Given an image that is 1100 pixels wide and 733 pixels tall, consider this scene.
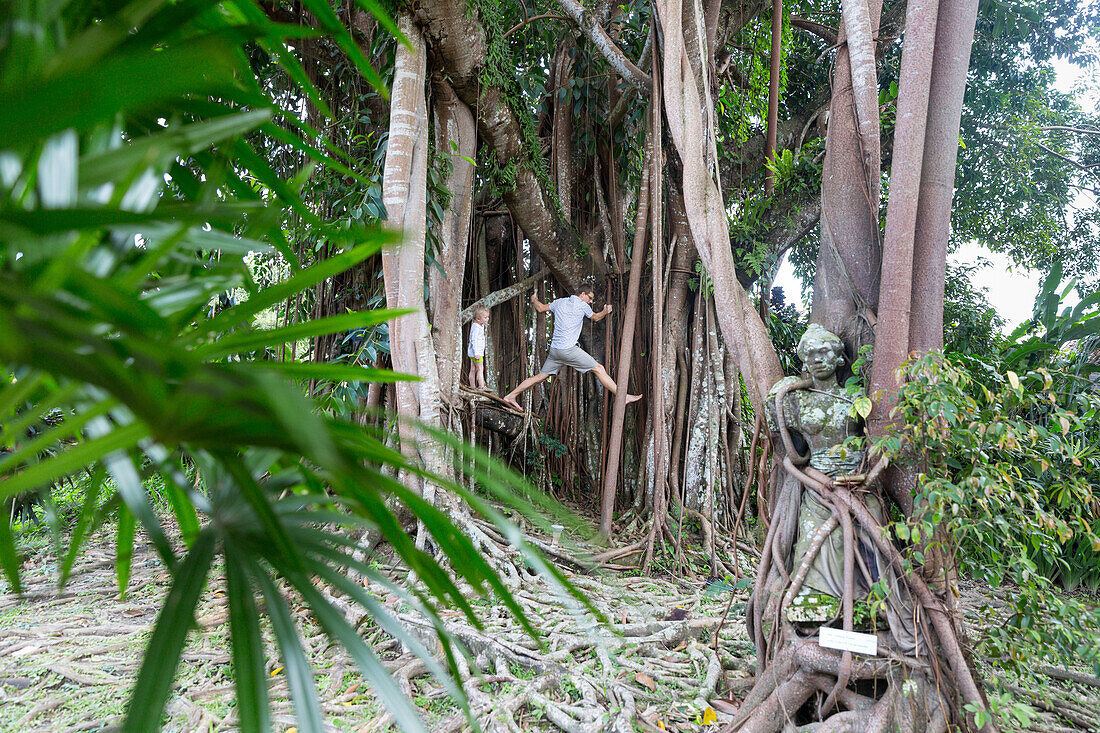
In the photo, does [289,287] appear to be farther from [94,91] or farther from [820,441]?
[820,441]

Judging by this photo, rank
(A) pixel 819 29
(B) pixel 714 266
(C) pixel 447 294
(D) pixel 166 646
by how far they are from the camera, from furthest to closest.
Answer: (A) pixel 819 29
(C) pixel 447 294
(B) pixel 714 266
(D) pixel 166 646

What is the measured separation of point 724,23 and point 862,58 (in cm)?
201

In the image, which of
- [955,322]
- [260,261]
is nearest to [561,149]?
[260,261]

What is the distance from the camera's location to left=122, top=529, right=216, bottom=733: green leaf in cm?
27

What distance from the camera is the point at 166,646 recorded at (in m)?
0.30

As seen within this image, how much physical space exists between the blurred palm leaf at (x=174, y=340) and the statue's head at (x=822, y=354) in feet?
4.70

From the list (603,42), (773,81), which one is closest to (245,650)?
(603,42)

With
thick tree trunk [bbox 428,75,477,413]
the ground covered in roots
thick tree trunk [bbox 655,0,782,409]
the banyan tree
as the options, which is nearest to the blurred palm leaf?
the banyan tree

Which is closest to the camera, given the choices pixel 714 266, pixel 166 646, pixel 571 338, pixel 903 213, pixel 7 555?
pixel 166 646

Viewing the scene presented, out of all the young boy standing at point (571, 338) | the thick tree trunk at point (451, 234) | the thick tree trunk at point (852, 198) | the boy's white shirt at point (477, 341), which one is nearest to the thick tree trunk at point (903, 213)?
the thick tree trunk at point (852, 198)

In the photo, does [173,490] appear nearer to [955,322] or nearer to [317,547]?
[317,547]

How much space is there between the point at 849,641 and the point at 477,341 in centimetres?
262

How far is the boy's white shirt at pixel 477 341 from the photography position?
360 cm

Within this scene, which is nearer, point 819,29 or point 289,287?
point 289,287
